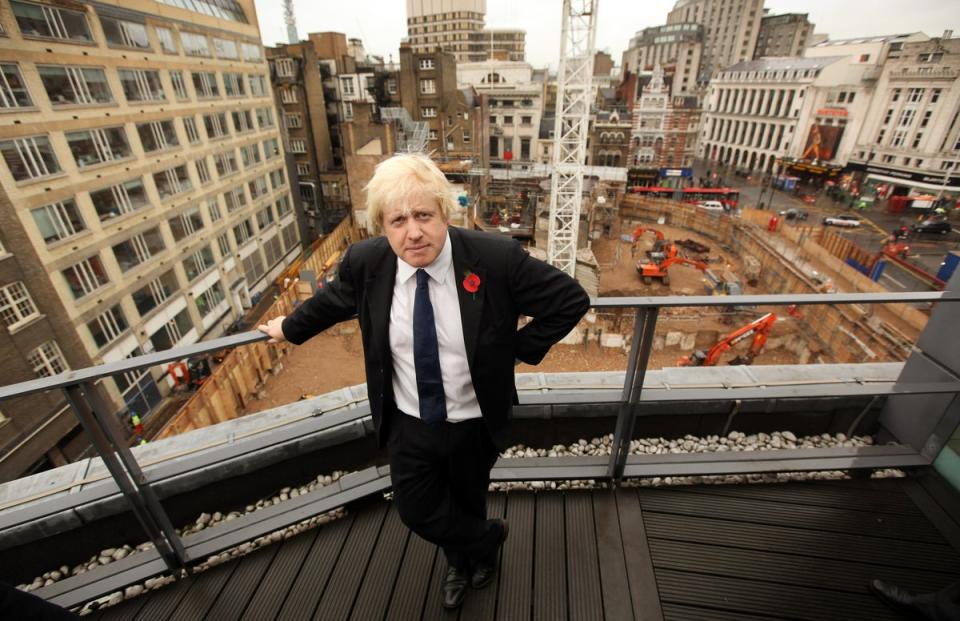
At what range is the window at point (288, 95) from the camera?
30.1 metres

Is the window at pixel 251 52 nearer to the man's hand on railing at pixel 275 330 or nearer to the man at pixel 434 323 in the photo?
the man's hand on railing at pixel 275 330

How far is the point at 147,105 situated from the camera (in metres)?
15.5

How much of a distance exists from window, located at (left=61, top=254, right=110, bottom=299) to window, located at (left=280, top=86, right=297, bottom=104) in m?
21.6

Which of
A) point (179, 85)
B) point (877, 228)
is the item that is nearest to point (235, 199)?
point (179, 85)

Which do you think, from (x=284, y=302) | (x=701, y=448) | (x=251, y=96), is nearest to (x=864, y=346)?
(x=701, y=448)

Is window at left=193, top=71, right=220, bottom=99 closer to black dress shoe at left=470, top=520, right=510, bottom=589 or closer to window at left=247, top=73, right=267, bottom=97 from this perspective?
window at left=247, top=73, right=267, bottom=97

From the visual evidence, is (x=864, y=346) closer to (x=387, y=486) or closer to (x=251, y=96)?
(x=387, y=486)

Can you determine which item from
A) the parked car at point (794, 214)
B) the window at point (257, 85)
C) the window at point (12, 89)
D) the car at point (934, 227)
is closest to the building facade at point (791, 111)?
the parked car at point (794, 214)

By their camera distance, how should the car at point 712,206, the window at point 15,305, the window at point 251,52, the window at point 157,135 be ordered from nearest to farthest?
the window at point 15,305 → the window at point 157,135 → the window at point 251,52 → the car at point 712,206

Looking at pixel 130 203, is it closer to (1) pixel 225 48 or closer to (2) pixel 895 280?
(1) pixel 225 48

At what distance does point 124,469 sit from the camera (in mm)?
2256

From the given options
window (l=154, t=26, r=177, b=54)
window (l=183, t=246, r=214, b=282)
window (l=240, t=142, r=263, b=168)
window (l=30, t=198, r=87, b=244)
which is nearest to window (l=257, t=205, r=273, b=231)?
window (l=240, t=142, r=263, b=168)

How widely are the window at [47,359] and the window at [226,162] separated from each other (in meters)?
10.4

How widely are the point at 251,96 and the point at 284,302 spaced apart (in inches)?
487
